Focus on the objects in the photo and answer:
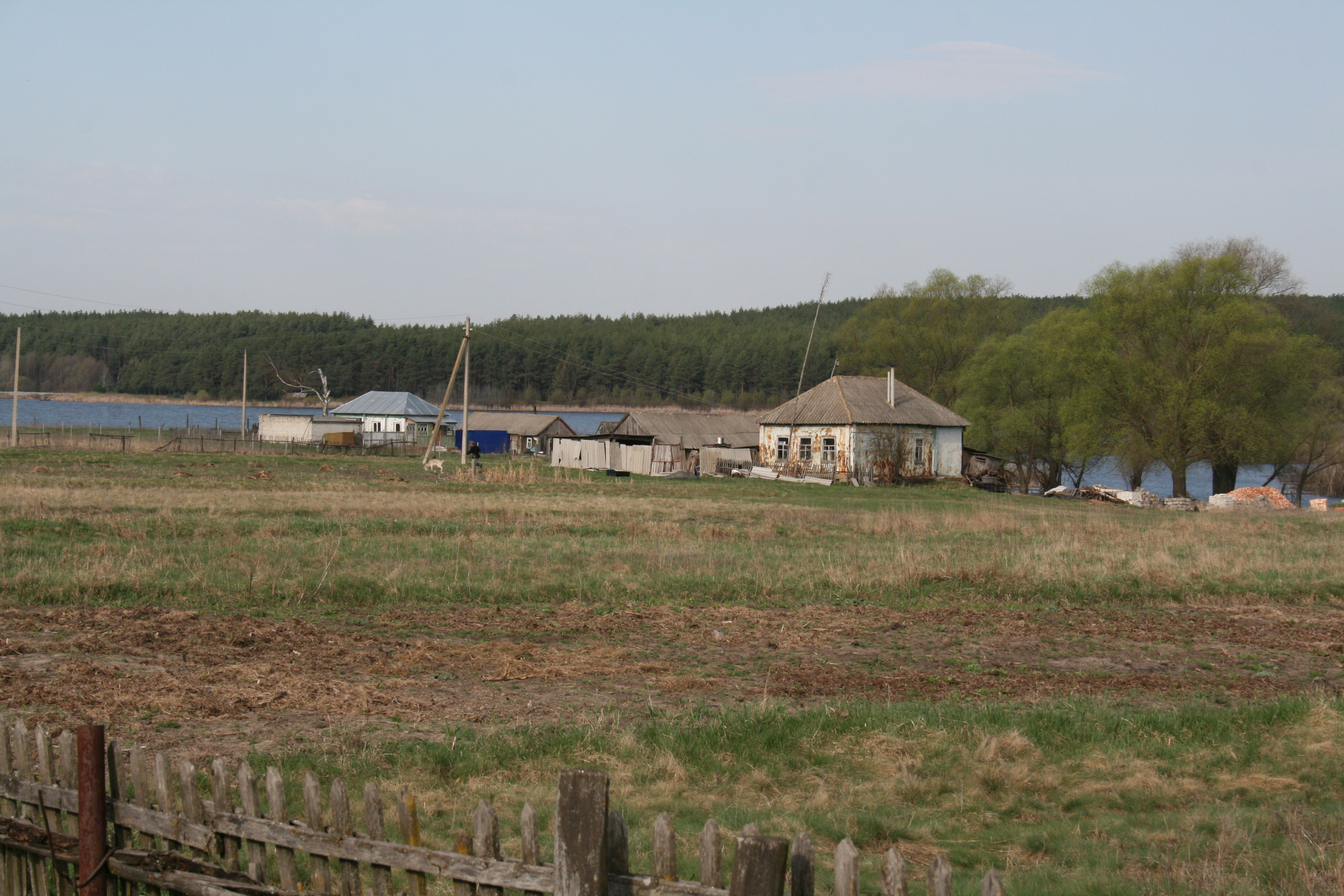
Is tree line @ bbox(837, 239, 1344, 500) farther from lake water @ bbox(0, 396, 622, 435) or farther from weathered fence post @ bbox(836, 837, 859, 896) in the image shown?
weathered fence post @ bbox(836, 837, 859, 896)

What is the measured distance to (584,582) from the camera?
15242 millimetres

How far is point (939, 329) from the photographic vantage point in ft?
255

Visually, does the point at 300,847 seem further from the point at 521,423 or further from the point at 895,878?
the point at 521,423

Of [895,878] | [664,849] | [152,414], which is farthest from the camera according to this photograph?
[152,414]

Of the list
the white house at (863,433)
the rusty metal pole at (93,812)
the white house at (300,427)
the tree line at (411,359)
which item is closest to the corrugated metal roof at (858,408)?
the white house at (863,433)

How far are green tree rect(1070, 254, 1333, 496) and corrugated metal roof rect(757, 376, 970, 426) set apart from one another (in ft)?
26.6

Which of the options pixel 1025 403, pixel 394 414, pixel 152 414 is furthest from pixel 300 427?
pixel 152 414

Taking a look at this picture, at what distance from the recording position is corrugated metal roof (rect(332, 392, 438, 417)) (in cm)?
8638

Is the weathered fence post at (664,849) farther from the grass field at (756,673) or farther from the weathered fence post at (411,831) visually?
the grass field at (756,673)

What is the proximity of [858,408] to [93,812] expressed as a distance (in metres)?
51.2

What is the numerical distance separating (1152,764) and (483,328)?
18958cm

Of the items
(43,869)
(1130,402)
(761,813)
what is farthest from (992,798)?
(1130,402)

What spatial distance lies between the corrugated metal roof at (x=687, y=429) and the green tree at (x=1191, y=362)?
22676 mm

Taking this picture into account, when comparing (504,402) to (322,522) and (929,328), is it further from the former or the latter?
(322,522)
